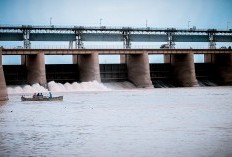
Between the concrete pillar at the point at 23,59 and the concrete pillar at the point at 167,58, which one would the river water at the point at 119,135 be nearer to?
the concrete pillar at the point at 23,59

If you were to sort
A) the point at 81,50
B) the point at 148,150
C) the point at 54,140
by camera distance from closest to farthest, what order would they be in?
the point at 148,150
the point at 54,140
the point at 81,50

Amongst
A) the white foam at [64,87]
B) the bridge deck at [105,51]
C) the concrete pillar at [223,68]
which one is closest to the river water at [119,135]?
the white foam at [64,87]

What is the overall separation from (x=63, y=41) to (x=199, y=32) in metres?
27.1

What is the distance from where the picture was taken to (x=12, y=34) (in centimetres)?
7456

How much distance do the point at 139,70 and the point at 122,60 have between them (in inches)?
271

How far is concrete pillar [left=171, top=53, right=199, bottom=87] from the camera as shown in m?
76.8

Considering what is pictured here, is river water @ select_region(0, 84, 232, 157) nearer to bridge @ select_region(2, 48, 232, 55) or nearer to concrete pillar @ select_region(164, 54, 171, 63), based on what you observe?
bridge @ select_region(2, 48, 232, 55)

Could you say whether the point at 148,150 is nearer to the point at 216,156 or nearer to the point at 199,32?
the point at 216,156

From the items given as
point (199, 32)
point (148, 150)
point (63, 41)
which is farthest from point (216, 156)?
point (199, 32)

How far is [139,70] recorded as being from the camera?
7388cm

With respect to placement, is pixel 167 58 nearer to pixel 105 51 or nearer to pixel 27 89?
pixel 105 51

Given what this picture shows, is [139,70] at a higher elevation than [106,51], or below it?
below

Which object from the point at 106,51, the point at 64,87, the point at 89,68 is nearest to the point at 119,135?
the point at 64,87

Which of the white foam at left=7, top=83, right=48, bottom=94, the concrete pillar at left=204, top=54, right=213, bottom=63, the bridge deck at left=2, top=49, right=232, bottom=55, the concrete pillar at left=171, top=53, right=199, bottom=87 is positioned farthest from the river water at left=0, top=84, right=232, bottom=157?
the concrete pillar at left=204, top=54, right=213, bottom=63
